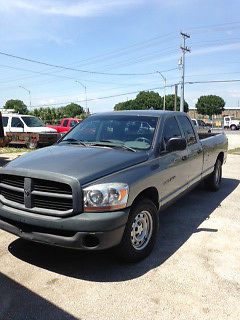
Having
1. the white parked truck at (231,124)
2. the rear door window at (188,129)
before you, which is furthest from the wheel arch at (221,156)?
the white parked truck at (231,124)

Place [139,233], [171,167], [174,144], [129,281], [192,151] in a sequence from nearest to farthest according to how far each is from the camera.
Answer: [129,281]
[139,233]
[174,144]
[171,167]
[192,151]

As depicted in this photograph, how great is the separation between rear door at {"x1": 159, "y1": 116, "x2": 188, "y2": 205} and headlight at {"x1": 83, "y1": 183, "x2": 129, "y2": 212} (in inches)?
42.7

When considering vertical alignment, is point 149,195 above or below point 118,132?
below

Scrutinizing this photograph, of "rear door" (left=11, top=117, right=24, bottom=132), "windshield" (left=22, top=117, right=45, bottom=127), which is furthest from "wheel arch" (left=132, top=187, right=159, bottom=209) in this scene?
"windshield" (left=22, top=117, right=45, bottom=127)

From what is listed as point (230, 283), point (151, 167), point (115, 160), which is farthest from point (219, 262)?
point (115, 160)

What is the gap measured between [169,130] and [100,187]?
207cm

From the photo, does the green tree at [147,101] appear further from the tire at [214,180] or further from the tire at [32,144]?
the tire at [214,180]

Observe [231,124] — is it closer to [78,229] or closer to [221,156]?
[221,156]

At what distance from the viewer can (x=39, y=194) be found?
Result: 395 centimetres

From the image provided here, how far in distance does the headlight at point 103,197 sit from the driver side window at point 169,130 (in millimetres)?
1412

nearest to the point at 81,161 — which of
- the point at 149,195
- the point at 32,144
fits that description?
the point at 149,195

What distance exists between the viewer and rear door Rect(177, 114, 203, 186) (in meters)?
6.10

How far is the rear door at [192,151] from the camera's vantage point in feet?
20.0

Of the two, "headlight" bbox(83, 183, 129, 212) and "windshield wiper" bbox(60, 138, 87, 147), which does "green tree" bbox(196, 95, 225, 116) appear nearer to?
"windshield wiper" bbox(60, 138, 87, 147)
